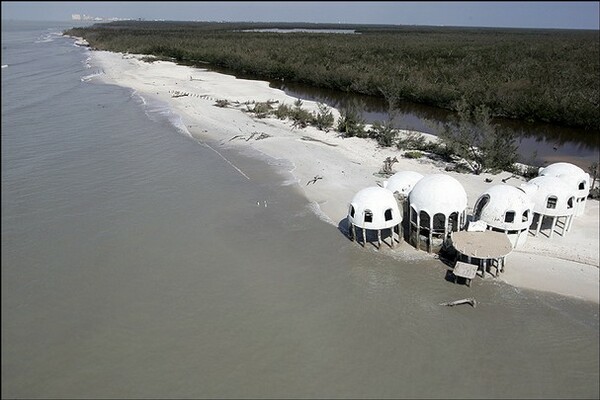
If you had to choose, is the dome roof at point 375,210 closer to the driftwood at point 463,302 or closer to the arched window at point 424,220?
the arched window at point 424,220

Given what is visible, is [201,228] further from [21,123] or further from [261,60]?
[261,60]

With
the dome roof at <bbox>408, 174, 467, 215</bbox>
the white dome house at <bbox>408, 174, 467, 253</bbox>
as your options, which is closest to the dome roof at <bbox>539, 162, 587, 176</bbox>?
the white dome house at <bbox>408, 174, 467, 253</bbox>

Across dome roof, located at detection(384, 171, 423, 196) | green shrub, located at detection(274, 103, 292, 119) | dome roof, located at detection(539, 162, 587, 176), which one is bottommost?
dome roof, located at detection(384, 171, 423, 196)

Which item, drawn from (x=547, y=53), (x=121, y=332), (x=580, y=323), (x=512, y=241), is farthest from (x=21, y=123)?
(x=547, y=53)

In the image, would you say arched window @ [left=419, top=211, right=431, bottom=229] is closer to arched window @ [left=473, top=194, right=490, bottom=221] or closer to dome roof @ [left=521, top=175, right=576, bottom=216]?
arched window @ [left=473, top=194, right=490, bottom=221]

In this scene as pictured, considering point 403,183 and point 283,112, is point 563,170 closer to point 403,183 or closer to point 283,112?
point 403,183

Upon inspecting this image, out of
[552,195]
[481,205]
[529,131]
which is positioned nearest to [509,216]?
[481,205]
